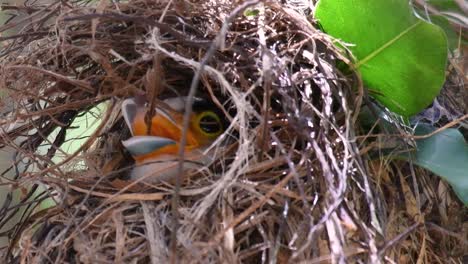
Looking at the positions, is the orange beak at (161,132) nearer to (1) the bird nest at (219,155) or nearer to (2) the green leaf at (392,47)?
(1) the bird nest at (219,155)

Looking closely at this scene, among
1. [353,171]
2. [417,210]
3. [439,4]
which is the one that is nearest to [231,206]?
[353,171]

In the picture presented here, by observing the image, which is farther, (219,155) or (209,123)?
(209,123)

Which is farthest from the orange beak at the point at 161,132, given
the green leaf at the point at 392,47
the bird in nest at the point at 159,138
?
the green leaf at the point at 392,47

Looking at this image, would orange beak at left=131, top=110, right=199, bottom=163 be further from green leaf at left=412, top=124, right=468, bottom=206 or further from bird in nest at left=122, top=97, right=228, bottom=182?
green leaf at left=412, top=124, right=468, bottom=206

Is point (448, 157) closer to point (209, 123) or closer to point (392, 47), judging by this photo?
point (392, 47)

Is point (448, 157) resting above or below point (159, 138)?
below

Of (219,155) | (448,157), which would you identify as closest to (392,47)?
(448,157)
